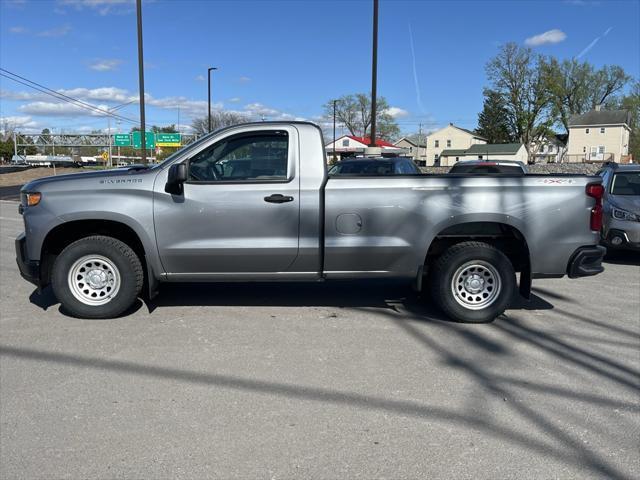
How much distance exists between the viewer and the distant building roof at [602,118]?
74438 mm

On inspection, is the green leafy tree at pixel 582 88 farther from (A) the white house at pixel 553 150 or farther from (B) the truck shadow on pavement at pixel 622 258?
(B) the truck shadow on pavement at pixel 622 258

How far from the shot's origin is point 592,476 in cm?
289

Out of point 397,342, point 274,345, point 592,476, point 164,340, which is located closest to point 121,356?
point 164,340

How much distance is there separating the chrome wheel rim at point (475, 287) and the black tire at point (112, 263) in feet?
10.9

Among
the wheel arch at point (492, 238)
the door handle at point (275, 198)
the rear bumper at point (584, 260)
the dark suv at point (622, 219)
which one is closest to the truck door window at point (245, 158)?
the door handle at point (275, 198)

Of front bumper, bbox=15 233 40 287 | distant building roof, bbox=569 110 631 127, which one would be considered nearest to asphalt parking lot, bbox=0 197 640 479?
front bumper, bbox=15 233 40 287

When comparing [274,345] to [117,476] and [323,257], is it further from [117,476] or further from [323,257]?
[117,476]

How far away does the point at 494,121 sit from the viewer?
84188mm

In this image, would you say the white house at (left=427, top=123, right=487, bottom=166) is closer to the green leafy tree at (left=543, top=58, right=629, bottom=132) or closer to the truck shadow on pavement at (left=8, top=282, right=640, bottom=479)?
the green leafy tree at (left=543, top=58, right=629, bottom=132)

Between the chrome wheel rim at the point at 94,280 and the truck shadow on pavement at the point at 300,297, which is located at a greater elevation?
the chrome wheel rim at the point at 94,280

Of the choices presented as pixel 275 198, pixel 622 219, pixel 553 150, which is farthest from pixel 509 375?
pixel 553 150

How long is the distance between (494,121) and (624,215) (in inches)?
3180

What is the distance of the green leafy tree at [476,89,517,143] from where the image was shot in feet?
259

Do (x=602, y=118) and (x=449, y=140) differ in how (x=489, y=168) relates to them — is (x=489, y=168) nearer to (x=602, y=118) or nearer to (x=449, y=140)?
(x=602, y=118)
